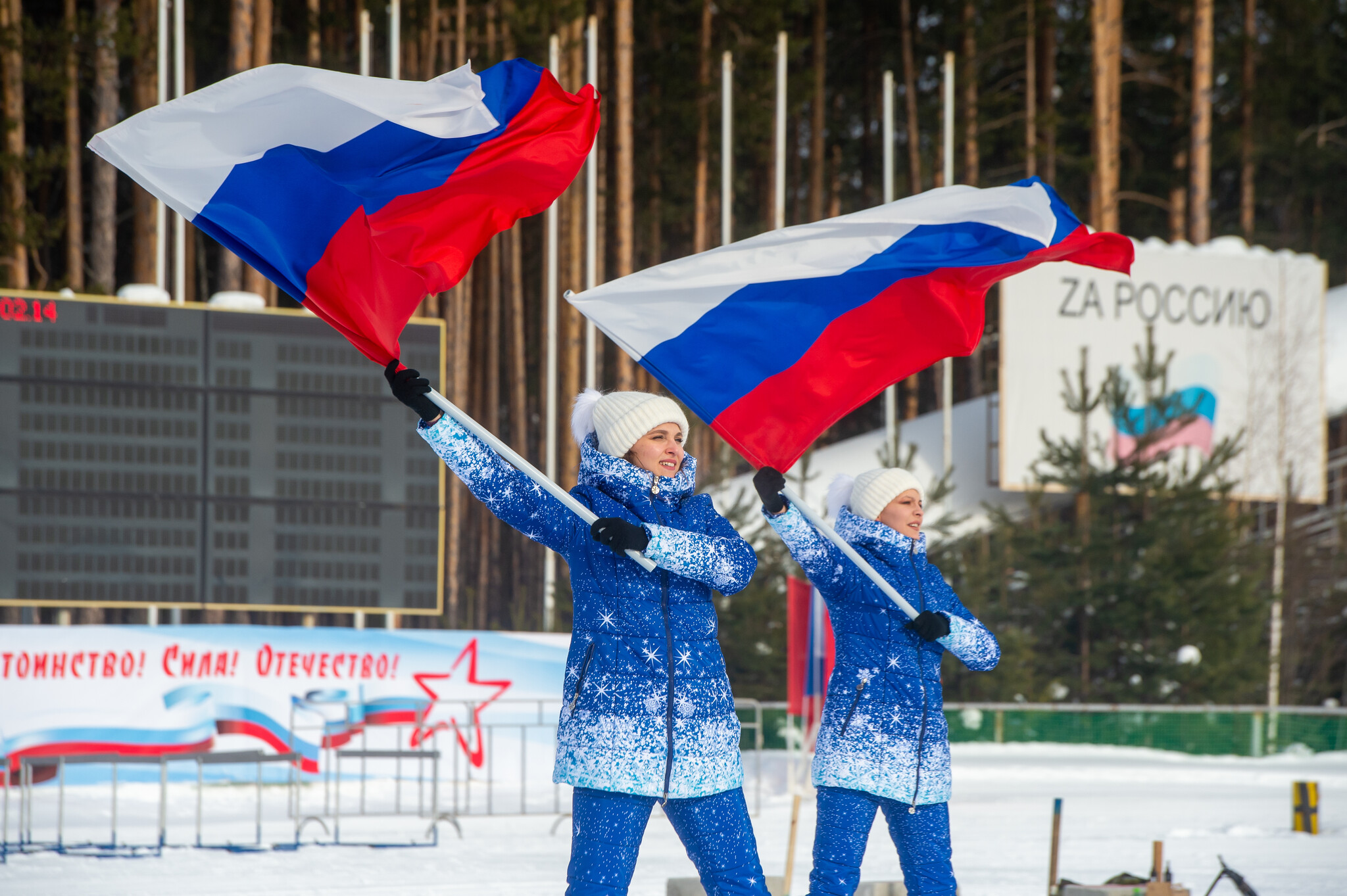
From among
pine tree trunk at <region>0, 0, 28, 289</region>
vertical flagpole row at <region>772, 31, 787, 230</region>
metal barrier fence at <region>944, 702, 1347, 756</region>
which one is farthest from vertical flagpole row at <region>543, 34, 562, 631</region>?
pine tree trunk at <region>0, 0, 28, 289</region>

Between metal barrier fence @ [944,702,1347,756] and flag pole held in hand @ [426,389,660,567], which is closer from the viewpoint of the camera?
flag pole held in hand @ [426,389,660,567]

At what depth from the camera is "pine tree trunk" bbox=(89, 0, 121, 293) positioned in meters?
21.8

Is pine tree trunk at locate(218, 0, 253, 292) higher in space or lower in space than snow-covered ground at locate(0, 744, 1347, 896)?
higher

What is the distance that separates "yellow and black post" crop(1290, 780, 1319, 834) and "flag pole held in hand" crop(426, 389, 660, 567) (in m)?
7.23

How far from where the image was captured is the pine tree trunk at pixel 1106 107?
23.0 meters

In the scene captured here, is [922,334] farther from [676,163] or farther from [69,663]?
[676,163]

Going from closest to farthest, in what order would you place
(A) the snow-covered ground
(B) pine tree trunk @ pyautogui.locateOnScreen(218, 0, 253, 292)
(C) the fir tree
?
(A) the snow-covered ground
(B) pine tree trunk @ pyautogui.locateOnScreen(218, 0, 253, 292)
(C) the fir tree

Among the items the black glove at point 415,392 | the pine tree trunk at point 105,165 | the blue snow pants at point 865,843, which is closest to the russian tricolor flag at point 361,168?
the black glove at point 415,392

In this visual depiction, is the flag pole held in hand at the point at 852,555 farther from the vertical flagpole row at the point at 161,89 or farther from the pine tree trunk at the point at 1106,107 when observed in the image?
the pine tree trunk at the point at 1106,107

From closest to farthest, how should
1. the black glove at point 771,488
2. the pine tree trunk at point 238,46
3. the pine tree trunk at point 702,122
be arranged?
1. the black glove at point 771,488
2. the pine tree trunk at point 238,46
3. the pine tree trunk at point 702,122

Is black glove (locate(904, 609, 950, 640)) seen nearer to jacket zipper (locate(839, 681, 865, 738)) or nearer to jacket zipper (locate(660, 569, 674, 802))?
jacket zipper (locate(839, 681, 865, 738))

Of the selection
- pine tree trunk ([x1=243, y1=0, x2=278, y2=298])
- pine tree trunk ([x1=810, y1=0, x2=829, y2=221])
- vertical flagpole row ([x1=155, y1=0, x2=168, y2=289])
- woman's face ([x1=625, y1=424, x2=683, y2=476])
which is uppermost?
pine tree trunk ([x1=810, y1=0, x2=829, y2=221])

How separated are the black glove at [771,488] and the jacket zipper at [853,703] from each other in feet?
2.40

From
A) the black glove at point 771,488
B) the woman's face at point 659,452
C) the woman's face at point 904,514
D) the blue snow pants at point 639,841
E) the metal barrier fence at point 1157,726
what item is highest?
the woman's face at point 659,452
